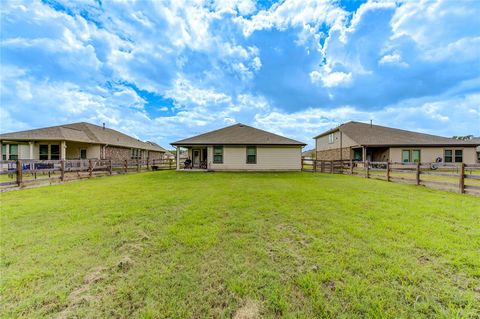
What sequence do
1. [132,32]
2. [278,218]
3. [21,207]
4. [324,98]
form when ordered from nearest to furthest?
[278,218]
[21,207]
[132,32]
[324,98]

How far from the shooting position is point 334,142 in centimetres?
2447

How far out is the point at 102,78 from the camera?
18.3m

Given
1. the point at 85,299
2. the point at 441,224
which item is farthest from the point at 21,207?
the point at 441,224

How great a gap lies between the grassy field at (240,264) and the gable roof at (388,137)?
1707cm

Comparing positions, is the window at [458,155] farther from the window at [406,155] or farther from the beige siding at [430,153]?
the window at [406,155]

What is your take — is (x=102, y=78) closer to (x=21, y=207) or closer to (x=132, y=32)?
(x=132, y=32)

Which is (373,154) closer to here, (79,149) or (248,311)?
(248,311)

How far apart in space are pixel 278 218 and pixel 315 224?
2.63 feet

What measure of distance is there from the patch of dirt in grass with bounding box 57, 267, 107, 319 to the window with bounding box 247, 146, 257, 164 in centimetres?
1477

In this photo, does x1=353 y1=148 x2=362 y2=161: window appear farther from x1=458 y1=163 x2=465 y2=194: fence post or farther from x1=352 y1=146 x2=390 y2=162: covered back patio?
x1=458 y1=163 x2=465 y2=194: fence post

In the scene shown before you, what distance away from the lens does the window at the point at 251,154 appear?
667 inches

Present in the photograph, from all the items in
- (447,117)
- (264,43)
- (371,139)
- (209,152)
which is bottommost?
(209,152)

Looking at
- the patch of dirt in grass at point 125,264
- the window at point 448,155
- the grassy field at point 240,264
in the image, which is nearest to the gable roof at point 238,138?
the grassy field at point 240,264

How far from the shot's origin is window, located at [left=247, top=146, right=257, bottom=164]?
1694 cm
